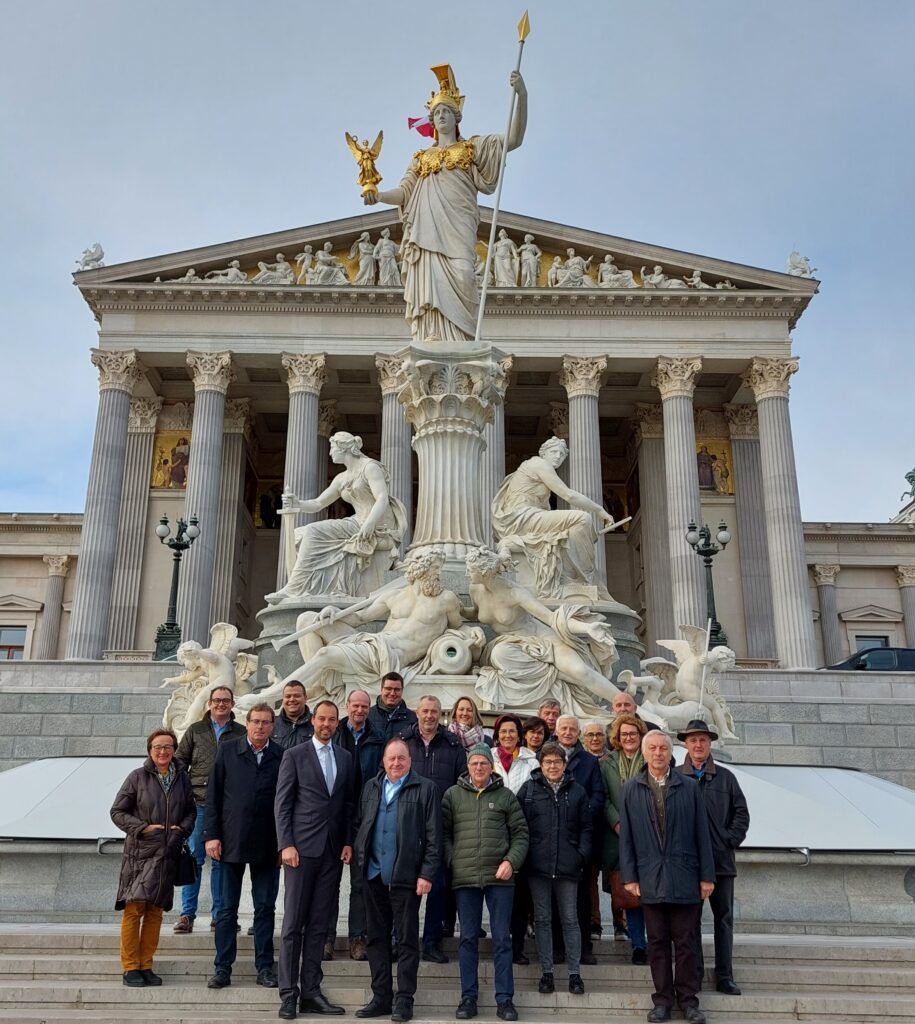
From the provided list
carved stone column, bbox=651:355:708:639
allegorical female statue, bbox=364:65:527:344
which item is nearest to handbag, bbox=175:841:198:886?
allegorical female statue, bbox=364:65:527:344

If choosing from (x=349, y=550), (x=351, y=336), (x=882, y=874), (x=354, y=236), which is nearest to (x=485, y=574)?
(x=349, y=550)

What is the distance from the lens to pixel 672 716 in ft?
43.8

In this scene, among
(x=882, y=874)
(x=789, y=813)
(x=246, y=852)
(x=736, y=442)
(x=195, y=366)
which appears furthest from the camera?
(x=736, y=442)

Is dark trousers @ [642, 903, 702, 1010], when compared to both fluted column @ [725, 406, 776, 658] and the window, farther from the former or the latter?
the window

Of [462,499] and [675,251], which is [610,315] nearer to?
[675,251]

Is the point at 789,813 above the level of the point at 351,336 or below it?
below

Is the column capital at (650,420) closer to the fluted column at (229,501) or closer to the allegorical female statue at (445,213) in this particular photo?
the fluted column at (229,501)

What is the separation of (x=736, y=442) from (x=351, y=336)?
17.3 metres

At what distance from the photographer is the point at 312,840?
21.2ft

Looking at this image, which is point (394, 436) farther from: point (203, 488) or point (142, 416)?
Result: point (142, 416)

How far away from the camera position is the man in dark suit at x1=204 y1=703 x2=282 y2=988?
22.1 ft

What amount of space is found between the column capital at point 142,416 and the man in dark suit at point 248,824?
41.1m

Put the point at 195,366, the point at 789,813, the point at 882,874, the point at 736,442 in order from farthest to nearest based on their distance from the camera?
the point at 736,442 < the point at 195,366 < the point at 789,813 < the point at 882,874

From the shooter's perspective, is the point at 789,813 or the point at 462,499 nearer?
the point at 789,813
